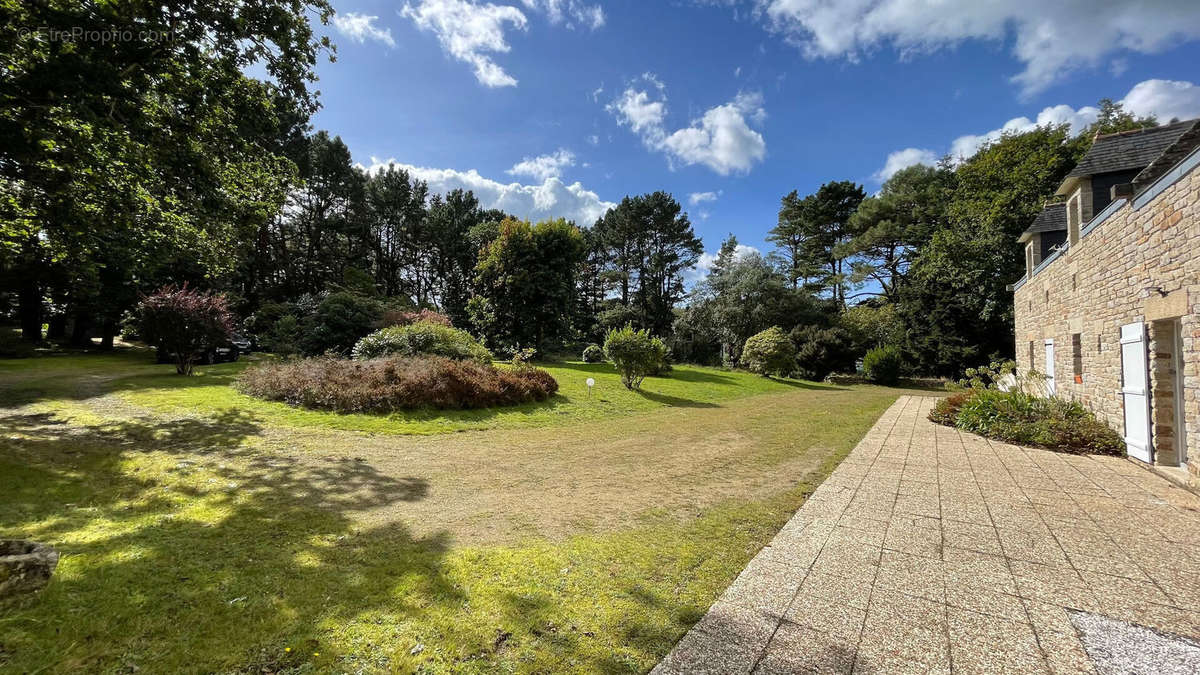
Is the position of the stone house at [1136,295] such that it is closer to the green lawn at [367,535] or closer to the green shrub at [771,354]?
the green lawn at [367,535]

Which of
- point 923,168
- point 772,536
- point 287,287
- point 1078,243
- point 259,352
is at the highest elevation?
point 923,168

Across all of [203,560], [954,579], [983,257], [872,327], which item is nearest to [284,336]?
[203,560]

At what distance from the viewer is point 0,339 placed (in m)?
17.7

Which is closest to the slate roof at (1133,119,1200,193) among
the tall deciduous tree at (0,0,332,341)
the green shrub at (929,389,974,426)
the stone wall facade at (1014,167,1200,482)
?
the stone wall facade at (1014,167,1200,482)

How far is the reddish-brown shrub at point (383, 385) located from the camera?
927 cm

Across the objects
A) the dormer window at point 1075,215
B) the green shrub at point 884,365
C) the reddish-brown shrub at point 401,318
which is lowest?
the green shrub at point 884,365

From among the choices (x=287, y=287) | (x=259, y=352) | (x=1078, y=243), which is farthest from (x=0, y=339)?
(x=1078, y=243)

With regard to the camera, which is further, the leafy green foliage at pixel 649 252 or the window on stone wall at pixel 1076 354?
the leafy green foliage at pixel 649 252

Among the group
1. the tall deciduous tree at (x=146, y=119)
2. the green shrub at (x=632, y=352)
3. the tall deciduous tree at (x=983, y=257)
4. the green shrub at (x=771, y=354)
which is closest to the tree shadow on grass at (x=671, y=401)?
the green shrub at (x=632, y=352)

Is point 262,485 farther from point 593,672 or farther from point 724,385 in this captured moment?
point 724,385

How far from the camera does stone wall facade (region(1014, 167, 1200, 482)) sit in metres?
4.87

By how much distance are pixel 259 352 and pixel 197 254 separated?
519 inches

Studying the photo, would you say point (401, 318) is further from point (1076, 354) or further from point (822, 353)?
point (822, 353)

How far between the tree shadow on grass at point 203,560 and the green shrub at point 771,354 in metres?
20.4
